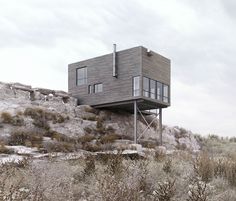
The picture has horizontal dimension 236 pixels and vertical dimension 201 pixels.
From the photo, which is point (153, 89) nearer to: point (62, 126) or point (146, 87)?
point (146, 87)

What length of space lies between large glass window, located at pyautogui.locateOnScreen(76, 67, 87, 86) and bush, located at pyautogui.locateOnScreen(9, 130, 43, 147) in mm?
10473

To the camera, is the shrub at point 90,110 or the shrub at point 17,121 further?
the shrub at point 90,110

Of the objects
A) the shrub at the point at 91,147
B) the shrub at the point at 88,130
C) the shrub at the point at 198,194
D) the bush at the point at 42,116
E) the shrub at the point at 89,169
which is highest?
the bush at the point at 42,116

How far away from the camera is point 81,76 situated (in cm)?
3231

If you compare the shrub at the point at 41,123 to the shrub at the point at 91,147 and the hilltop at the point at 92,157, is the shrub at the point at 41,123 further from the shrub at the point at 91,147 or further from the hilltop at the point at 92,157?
the shrub at the point at 91,147

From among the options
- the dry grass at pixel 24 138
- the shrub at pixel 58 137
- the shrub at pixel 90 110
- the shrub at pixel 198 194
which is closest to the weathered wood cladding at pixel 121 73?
the shrub at pixel 90 110

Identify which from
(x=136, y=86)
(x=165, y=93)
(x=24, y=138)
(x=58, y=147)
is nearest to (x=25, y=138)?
(x=24, y=138)

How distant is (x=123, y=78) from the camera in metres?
28.8

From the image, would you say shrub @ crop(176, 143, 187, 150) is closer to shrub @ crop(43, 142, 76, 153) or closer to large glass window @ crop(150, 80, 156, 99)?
large glass window @ crop(150, 80, 156, 99)

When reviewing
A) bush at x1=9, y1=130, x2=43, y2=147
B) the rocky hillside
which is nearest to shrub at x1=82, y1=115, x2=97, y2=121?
the rocky hillside

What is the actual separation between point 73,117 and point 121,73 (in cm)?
479

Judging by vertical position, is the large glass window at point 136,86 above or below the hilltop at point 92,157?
above

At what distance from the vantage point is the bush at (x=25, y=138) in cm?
2029

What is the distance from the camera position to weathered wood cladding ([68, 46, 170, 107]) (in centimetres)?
2816
